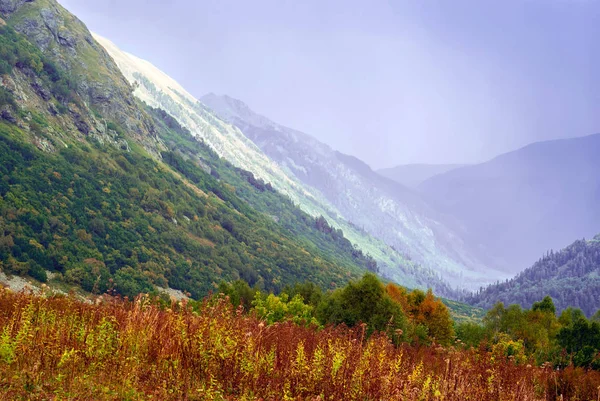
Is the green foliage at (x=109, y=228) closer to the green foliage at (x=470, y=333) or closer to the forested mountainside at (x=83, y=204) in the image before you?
the forested mountainside at (x=83, y=204)

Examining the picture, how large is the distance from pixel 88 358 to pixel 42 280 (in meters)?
87.2

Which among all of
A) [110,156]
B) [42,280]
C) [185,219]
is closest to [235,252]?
[185,219]

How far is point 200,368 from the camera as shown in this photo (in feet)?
40.7

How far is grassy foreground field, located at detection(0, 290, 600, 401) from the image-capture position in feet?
36.3

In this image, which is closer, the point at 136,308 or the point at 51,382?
the point at 51,382

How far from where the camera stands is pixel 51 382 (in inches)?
446

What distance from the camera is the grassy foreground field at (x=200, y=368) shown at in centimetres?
1107

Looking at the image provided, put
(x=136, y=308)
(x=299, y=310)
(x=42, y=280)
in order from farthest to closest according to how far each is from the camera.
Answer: (x=42, y=280) < (x=299, y=310) < (x=136, y=308)

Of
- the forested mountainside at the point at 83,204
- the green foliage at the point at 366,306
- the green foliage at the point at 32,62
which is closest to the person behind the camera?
the green foliage at the point at 366,306

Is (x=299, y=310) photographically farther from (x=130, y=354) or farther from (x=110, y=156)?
(x=110, y=156)

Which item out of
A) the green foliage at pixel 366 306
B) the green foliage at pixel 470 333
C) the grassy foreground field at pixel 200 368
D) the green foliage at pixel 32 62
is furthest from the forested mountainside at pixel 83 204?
the grassy foreground field at pixel 200 368

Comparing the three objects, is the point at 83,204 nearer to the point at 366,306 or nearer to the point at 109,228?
the point at 109,228

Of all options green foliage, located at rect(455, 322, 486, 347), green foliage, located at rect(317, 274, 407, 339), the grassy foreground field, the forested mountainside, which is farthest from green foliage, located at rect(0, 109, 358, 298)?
the grassy foreground field

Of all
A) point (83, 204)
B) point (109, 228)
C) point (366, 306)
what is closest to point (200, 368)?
point (366, 306)
